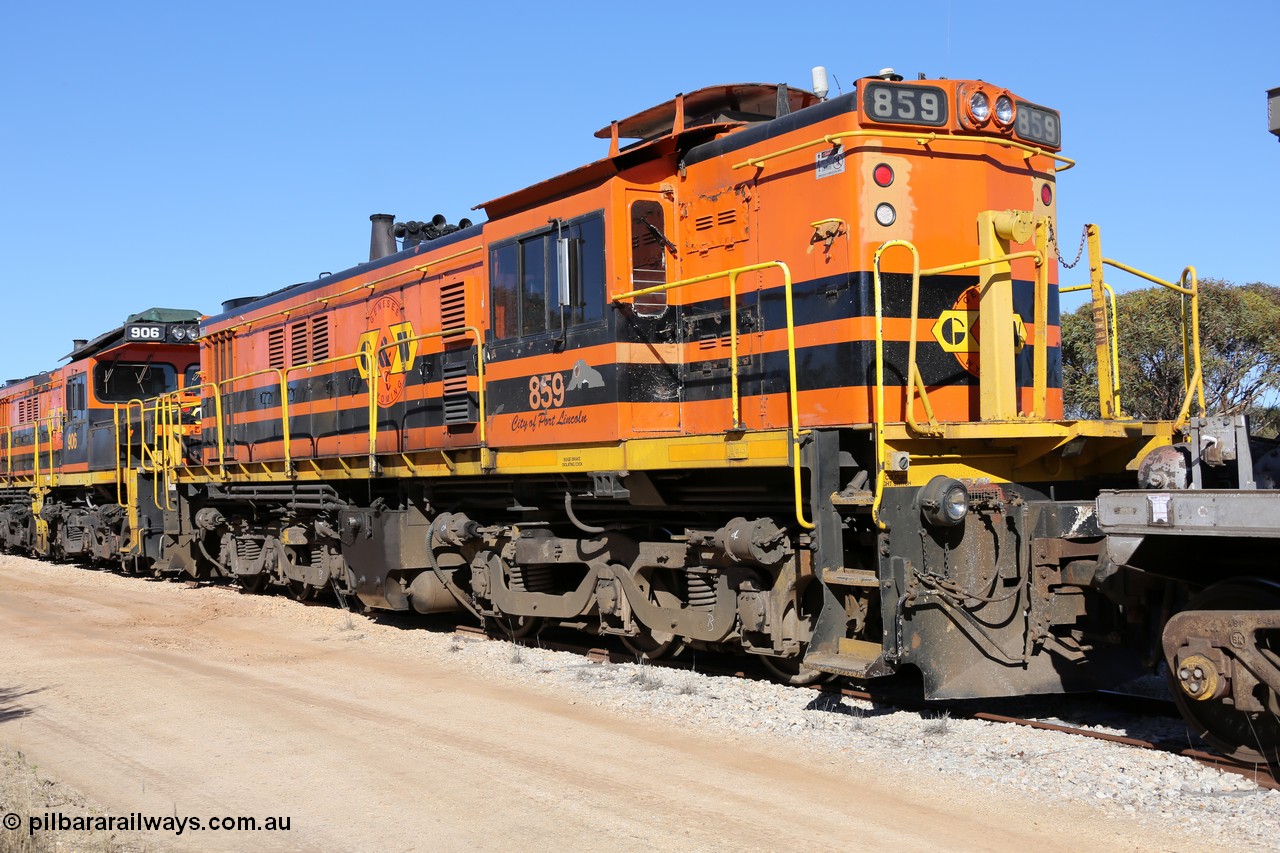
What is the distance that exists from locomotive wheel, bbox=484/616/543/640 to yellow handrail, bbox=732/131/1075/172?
4.72 meters

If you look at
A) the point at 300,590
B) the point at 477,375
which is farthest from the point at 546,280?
the point at 300,590

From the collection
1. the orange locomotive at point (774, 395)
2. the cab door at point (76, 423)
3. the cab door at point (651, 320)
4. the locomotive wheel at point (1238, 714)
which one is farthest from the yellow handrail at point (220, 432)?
the locomotive wheel at point (1238, 714)

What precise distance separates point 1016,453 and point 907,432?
107 centimetres

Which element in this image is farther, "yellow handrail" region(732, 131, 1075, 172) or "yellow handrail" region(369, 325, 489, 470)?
"yellow handrail" region(369, 325, 489, 470)

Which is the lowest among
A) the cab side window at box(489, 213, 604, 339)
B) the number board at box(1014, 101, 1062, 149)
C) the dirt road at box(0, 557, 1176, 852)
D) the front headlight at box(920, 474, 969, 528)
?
the dirt road at box(0, 557, 1176, 852)

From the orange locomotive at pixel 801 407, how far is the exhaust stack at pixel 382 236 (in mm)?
3156

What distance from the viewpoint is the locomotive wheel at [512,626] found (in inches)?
421

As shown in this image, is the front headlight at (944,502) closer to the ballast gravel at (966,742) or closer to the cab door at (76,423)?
the ballast gravel at (966,742)

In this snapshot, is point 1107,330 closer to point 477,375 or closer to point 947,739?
point 947,739

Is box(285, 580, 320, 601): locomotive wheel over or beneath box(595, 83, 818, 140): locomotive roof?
beneath

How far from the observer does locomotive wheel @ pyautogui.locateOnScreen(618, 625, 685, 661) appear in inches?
359

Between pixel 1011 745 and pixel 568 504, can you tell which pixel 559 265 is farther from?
pixel 1011 745

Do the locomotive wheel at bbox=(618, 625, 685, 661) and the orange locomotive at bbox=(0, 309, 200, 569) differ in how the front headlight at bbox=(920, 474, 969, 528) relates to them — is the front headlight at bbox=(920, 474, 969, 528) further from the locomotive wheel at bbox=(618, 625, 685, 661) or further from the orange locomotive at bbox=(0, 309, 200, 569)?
the orange locomotive at bbox=(0, 309, 200, 569)

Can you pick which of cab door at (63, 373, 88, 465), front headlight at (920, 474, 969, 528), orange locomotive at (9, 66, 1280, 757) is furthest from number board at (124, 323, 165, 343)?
front headlight at (920, 474, 969, 528)
